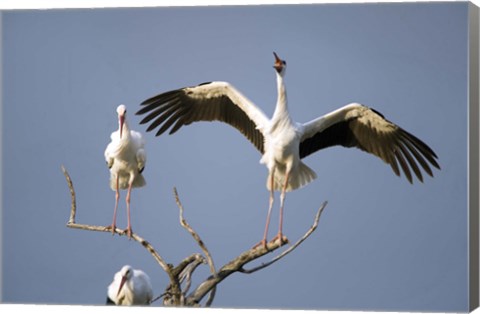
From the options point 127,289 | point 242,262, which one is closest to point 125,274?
point 127,289

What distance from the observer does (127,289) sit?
802 cm

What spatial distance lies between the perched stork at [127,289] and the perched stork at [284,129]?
0.85 m

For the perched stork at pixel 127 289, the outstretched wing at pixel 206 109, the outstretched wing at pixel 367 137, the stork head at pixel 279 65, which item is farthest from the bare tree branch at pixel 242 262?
the stork head at pixel 279 65

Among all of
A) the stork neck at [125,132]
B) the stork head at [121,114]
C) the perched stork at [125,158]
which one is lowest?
the perched stork at [125,158]

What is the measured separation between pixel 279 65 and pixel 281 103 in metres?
0.25

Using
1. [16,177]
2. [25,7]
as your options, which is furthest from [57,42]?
[16,177]

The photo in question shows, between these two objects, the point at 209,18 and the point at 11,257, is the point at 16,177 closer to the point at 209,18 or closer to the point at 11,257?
the point at 11,257

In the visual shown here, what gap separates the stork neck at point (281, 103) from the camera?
26.2 ft

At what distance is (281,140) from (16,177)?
180 cm

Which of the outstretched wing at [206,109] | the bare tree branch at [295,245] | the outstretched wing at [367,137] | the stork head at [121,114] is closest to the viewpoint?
the bare tree branch at [295,245]

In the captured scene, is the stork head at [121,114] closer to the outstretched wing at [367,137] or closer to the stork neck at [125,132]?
the stork neck at [125,132]

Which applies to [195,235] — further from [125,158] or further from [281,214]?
[125,158]

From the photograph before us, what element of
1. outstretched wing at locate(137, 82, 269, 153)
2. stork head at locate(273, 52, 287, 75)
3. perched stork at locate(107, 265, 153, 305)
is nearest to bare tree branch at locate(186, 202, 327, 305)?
perched stork at locate(107, 265, 153, 305)

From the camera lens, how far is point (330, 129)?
8141 mm
